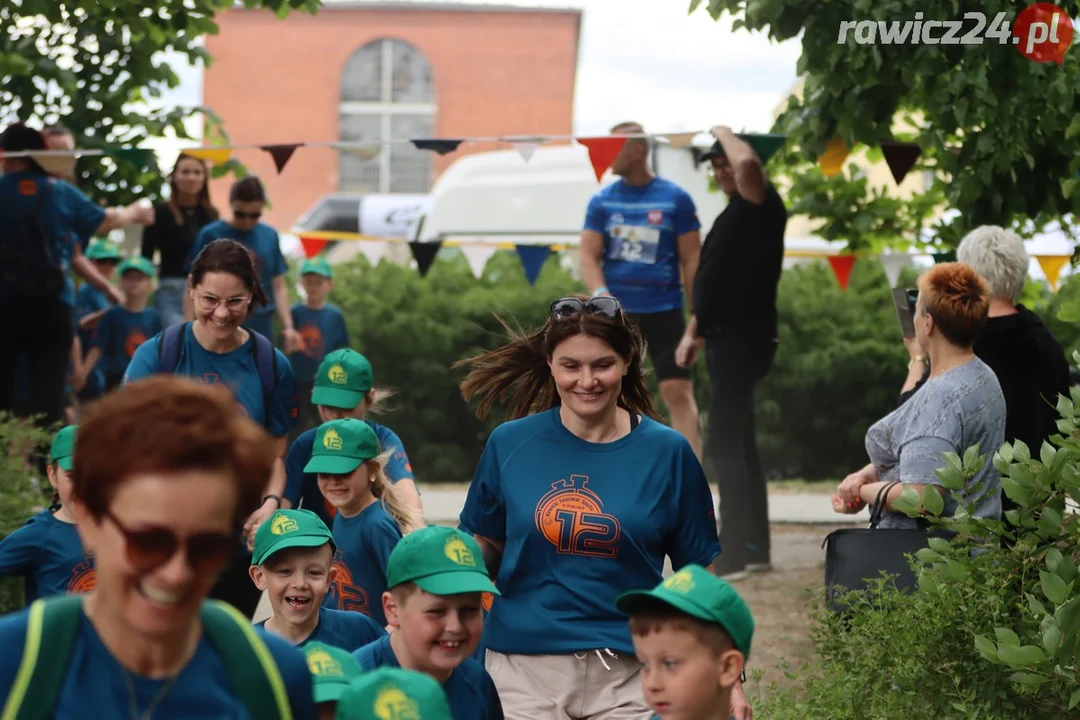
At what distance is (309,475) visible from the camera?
257 inches

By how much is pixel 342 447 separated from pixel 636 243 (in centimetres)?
361

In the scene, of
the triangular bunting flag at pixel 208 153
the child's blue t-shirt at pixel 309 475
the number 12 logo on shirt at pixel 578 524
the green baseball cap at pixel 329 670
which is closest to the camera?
the green baseball cap at pixel 329 670

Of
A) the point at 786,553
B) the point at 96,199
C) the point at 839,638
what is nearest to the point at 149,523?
the point at 839,638

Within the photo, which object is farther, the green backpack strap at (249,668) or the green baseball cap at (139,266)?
the green baseball cap at (139,266)

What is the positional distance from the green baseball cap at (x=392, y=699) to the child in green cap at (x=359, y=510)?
10.5ft

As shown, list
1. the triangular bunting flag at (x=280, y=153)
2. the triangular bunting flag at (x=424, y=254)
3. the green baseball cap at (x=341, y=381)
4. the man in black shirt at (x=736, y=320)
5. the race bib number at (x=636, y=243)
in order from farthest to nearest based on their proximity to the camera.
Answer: the triangular bunting flag at (x=424, y=254)
the triangular bunting flag at (x=280, y=153)
the race bib number at (x=636, y=243)
the man in black shirt at (x=736, y=320)
the green baseball cap at (x=341, y=381)

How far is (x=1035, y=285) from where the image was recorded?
11.0m

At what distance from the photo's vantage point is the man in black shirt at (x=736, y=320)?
8992 mm

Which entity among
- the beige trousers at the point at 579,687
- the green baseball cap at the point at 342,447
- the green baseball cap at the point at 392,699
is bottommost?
the beige trousers at the point at 579,687

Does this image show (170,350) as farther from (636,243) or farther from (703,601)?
(636,243)

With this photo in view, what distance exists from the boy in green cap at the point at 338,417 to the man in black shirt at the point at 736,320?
2589mm

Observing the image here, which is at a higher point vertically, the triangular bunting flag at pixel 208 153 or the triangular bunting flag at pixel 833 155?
the triangular bunting flag at pixel 833 155

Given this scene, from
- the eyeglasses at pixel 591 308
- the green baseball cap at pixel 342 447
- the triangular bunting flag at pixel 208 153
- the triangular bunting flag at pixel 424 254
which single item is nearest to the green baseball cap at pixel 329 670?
the eyeglasses at pixel 591 308

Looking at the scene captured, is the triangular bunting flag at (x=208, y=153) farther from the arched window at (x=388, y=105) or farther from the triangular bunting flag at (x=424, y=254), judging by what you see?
the arched window at (x=388, y=105)
